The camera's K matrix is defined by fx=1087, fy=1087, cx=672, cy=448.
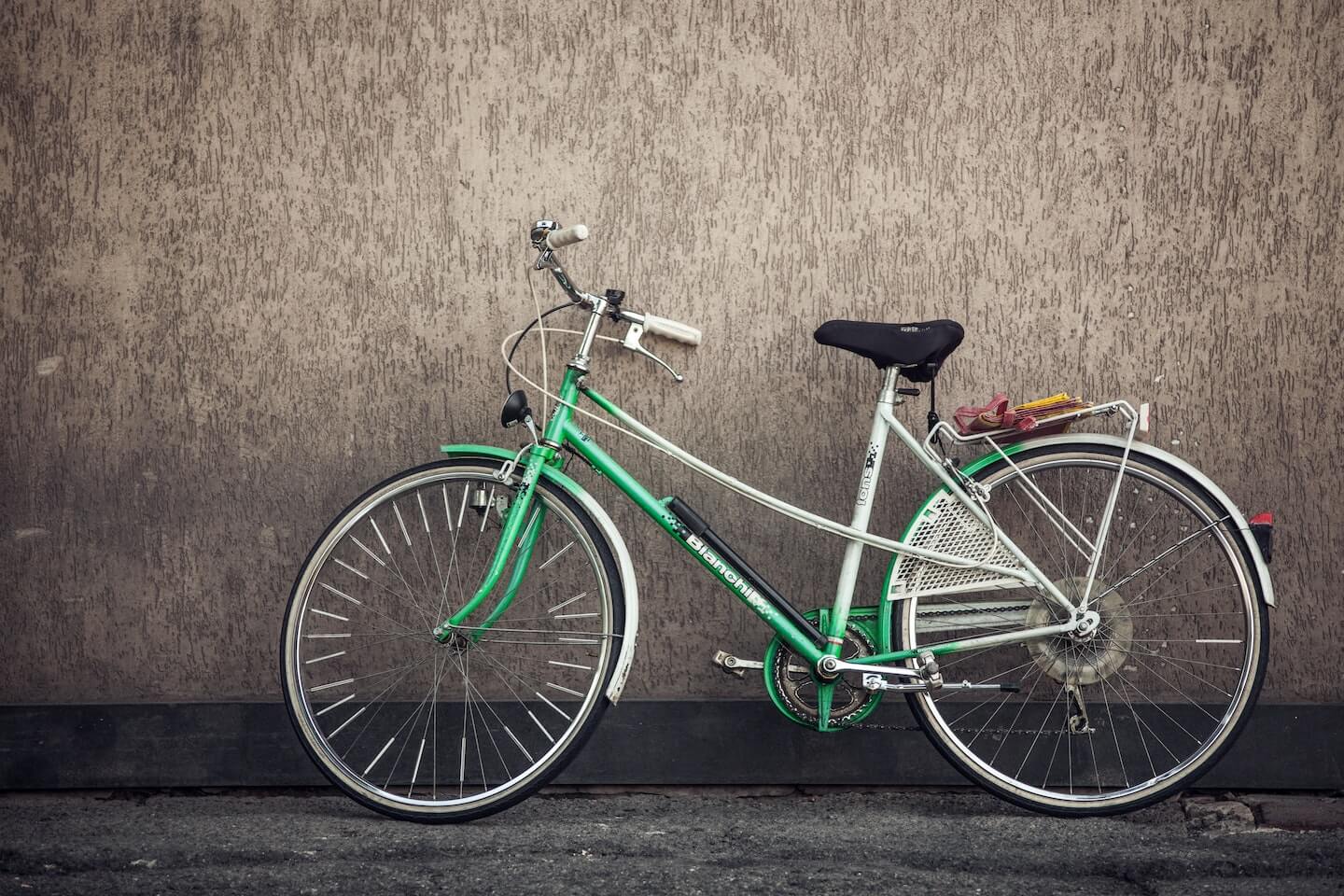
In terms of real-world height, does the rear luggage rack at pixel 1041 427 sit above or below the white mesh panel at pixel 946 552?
above

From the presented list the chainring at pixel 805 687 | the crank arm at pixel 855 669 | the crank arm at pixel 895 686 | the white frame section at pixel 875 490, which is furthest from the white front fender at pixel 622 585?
the crank arm at pixel 895 686

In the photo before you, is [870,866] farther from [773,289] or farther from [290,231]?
[290,231]

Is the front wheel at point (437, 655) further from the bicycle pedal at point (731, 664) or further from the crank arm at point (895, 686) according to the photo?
the crank arm at point (895, 686)

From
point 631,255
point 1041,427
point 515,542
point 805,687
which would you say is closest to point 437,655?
point 515,542

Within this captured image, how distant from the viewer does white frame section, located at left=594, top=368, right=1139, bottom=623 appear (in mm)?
2846

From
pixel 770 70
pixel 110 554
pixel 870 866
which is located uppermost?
pixel 770 70

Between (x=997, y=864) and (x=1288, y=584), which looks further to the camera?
(x=1288, y=584)

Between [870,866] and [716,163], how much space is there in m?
1.96

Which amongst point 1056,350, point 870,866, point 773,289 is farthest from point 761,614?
point 1056,350

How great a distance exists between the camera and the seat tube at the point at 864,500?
290 centimetres

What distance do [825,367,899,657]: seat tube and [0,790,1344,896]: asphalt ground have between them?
0.58m

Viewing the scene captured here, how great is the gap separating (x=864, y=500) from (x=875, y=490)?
49mm

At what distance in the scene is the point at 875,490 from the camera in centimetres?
296

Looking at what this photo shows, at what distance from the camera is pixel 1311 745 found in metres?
3.12
